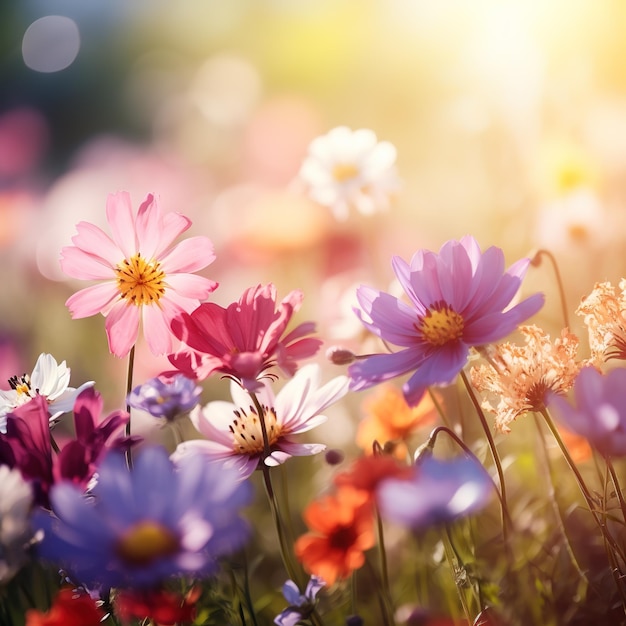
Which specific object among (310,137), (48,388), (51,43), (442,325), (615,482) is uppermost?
(51,43)

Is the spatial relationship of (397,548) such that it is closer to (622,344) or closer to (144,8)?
(622,344)

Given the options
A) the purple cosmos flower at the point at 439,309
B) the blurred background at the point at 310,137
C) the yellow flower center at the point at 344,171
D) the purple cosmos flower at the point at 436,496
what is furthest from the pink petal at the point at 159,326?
the yellow flower center at the point at 344,171

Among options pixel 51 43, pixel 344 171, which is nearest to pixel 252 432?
pixel 344 171

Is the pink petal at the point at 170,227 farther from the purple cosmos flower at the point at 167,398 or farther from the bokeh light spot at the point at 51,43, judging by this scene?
the bokeh light spot at the point at 51,43

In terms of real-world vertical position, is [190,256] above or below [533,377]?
above

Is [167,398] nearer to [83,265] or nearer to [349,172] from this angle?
[83,265]

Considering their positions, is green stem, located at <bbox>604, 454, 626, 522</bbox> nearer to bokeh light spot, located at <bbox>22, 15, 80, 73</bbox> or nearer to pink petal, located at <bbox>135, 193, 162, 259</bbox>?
pink petal, located at <bbox>135, 193, 162, 259</bbox>

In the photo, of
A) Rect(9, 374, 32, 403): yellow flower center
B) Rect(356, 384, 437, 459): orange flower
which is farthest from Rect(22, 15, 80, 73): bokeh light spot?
Rect(9, 374, 32, 403): yellow flower center
